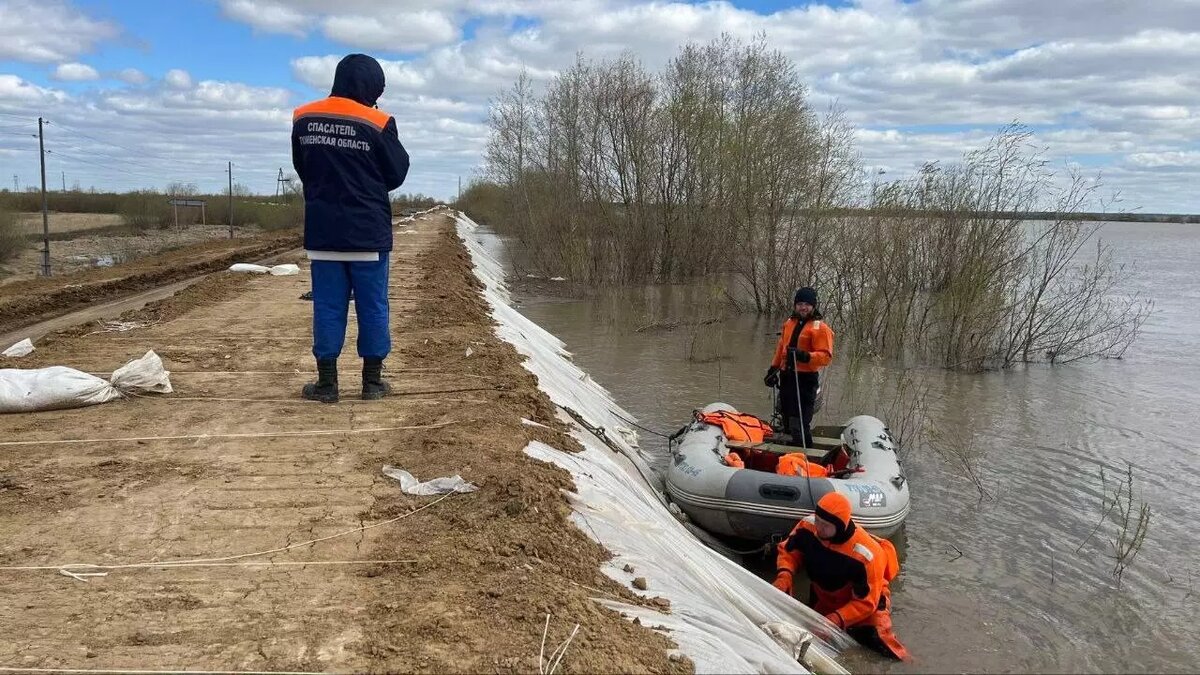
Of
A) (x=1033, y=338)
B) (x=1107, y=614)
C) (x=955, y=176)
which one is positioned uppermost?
(x=955, y=176)

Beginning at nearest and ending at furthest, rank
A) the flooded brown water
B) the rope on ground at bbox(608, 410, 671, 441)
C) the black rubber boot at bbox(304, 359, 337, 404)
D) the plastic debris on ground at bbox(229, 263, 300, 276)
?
1. the flooded brown water
2. the black rubber boot at bbox(304, 359, 337, 404)
3. the rope on ground at bbox(608, 410, 671, 441)
4. the plastic debris on ground at bbox(229, 263, 300, 276)

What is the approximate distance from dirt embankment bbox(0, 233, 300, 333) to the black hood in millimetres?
7829

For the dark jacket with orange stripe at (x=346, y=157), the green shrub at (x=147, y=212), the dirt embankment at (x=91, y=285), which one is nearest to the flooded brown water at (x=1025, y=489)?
the dark jacket with orange stripe at (x=346, y=157)

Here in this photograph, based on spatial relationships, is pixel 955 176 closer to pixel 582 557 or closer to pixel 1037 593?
pixel 1037 593

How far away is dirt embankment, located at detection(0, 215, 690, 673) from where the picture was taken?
8.86 ft

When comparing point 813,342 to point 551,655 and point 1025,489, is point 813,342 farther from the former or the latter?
point 551,655

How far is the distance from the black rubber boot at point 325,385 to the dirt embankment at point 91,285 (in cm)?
694

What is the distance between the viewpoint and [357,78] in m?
5.02

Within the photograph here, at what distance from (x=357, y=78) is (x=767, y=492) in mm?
4117

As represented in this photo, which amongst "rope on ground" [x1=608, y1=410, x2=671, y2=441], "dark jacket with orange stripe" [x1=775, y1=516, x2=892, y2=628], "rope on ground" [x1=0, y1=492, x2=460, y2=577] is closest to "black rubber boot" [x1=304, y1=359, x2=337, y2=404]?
"rope on ground" [x1=0, y1=492, x2=460, y2=577]

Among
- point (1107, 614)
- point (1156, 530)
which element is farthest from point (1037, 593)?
point (1156, 530)

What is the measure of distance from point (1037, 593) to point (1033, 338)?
30.0 feet

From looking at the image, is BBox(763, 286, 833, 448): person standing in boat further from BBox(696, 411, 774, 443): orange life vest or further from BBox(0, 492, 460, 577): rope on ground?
BBox(0, 492, 460, 577): rope on ground

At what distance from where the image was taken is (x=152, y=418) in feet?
17.0
